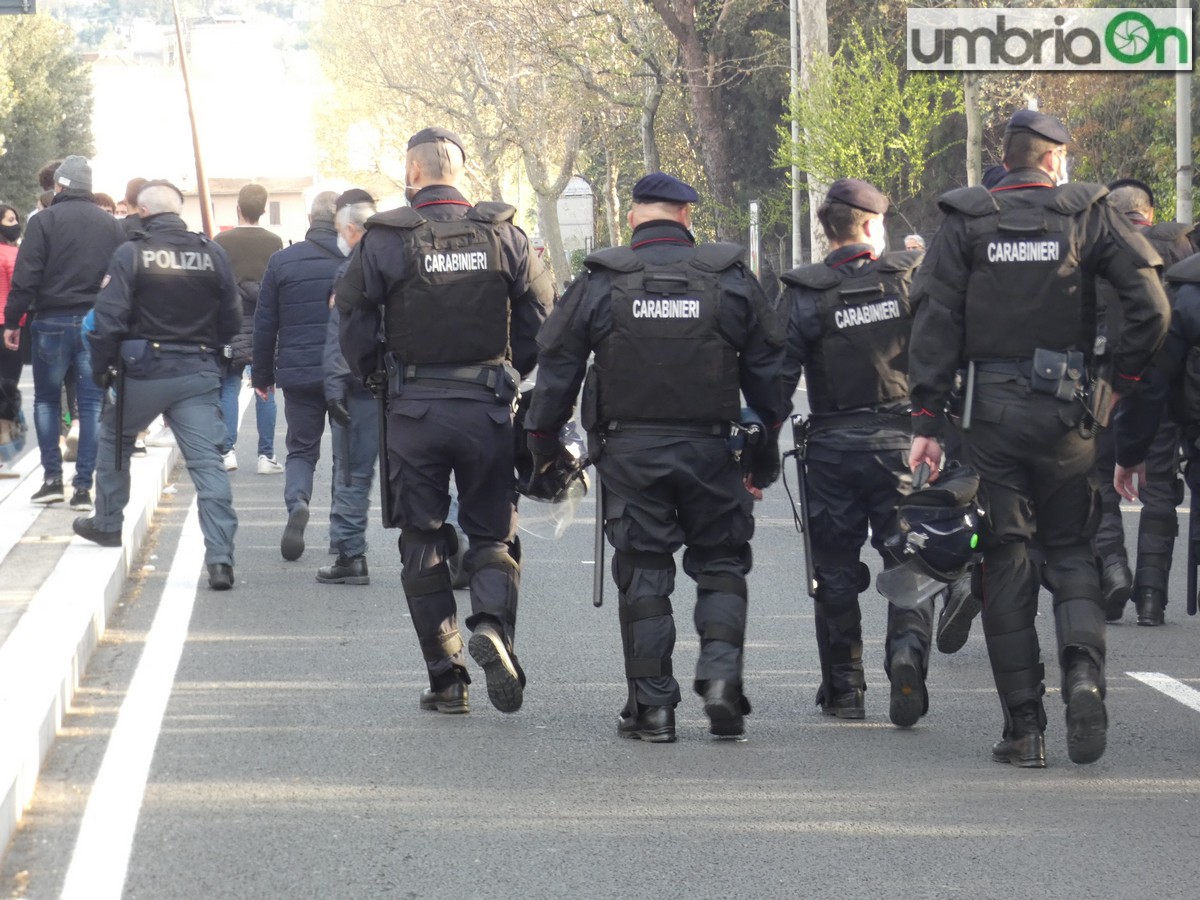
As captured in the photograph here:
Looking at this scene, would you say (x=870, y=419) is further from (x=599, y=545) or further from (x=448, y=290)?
(x=448, y=290)

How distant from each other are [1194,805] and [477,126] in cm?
4675

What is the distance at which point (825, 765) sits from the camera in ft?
18.6

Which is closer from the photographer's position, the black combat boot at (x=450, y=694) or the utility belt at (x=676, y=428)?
the utility belt at (x=676, y=428)

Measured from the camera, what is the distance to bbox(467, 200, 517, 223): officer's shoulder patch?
6367mm

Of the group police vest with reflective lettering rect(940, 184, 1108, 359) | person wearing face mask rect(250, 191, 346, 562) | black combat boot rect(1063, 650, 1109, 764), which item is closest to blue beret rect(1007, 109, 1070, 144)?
police vest with reflective lettering rect(940, 184, 1108, 359)

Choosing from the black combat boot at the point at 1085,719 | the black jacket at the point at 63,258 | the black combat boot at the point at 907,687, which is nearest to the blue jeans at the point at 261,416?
the black jacket at the point at 63,258

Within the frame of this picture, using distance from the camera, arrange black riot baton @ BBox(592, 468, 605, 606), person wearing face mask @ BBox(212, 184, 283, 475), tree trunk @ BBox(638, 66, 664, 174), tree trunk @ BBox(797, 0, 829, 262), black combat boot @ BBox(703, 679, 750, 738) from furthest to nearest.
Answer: tree trunk @ BBox(638, 66, 664, 174)
tree trunk @ BBox(797, 0, 829, 262)
person wearing face mask @ BBox(212, 184, 283, 475)
black riot baton @ BBox(592, 468, 605, 606)
black combat boot @ BBox(703, 679, 750, 738)

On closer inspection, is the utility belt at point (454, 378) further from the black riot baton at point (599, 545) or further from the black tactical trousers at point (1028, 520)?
the black tactical trousers at point (1028, 520)

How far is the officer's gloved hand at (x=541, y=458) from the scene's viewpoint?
621cm

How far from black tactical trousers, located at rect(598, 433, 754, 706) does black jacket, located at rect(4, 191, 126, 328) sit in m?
5.54

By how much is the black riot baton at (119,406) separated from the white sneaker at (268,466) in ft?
15.6

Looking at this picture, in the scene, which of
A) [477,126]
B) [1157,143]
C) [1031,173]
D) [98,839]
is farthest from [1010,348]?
[477,126]

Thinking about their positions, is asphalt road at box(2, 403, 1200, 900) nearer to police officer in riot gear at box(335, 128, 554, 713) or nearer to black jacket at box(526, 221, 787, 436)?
police officer in riot gear at box(335, 128, 554, 713)

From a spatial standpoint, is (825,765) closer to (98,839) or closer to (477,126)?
(98,839)
